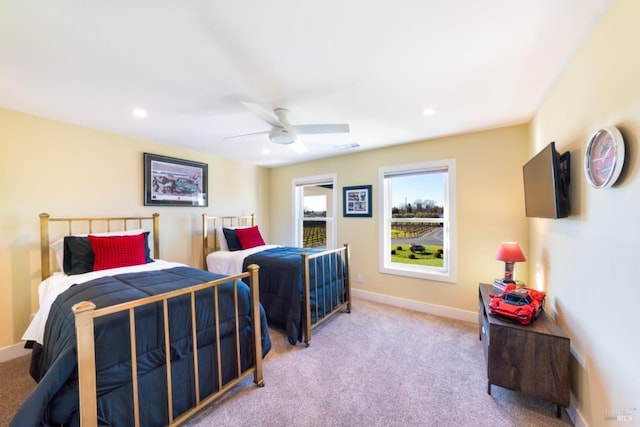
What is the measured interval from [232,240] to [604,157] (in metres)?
3.90

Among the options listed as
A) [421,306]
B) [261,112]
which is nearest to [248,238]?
[261,112]

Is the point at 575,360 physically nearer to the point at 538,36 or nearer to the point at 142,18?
the point at 538,36

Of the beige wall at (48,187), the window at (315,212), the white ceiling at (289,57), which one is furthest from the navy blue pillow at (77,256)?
the window at (315,212)

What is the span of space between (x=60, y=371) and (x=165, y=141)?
116 inches

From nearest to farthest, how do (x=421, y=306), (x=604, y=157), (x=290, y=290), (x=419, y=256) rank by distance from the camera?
(x=604, y=157) → (x=290, y=290) → (x=421, y=306) → (x=419, y=256)

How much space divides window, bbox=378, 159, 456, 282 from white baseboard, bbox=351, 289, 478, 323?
0.38 meters

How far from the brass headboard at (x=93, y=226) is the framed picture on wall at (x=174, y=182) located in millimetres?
277

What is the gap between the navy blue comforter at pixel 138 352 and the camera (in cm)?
118

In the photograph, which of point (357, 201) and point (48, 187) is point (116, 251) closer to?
point (48, 187)

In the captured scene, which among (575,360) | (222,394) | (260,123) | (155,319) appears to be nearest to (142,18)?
(260,123)

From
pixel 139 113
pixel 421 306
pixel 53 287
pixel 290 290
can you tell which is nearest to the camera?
pixel 53 287

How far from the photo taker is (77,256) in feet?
7.89

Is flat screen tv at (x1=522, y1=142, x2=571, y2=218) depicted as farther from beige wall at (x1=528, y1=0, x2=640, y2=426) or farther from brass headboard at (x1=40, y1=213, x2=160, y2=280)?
brass headboard at (x1=40, y1=213, x2=160, y2=280)

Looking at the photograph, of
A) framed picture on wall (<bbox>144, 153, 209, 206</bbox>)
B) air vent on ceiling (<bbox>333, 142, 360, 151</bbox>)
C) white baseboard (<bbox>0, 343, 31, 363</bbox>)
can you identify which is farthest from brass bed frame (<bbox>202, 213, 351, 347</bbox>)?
white baseboard (<bbox>0, 343, 31, 363</bbox>)
